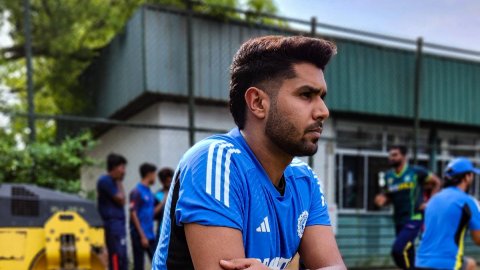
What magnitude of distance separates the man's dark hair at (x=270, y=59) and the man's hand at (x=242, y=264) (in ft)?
1.87

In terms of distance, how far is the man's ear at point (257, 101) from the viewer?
2.16 metres

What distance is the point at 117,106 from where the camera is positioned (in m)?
12.5

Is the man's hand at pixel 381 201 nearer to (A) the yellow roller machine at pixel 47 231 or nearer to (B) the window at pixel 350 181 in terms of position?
(A) the yellow roller machine at pixel 47 231

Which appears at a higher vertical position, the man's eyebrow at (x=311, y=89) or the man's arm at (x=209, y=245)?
the man's eyebrow at (x=311, y=89)

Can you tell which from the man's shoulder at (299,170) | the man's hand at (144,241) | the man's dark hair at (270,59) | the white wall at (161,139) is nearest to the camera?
the man's dark hair at (270,59)

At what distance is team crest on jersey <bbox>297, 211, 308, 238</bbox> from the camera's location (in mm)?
2297

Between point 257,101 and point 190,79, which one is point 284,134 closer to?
point 257,101

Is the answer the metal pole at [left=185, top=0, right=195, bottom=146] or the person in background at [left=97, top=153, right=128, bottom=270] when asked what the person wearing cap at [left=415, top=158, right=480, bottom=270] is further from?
the metal pole at [left=185, top=0, right=195, bottom=146]

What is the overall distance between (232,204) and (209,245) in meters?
0.16

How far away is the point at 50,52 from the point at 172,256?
1141 cm

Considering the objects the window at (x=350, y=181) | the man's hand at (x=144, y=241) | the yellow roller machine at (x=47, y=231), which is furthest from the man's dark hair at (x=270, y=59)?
the window at (x=350, y=181)

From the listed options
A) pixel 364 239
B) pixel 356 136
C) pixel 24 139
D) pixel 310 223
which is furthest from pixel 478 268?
pixel 310 223

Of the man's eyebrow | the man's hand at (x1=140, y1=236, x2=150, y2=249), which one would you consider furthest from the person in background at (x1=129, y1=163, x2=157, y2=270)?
the man's eyebrow

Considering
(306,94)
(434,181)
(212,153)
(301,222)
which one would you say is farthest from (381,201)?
(212,153)
